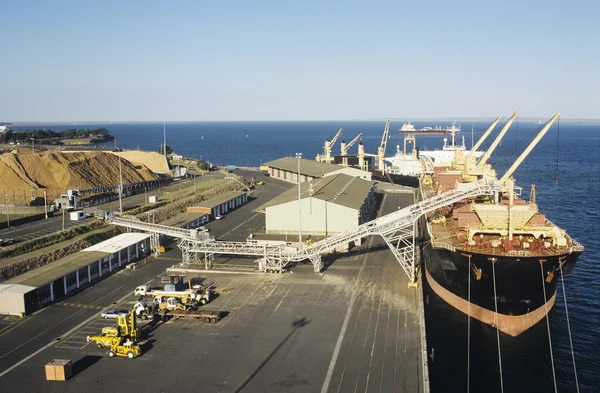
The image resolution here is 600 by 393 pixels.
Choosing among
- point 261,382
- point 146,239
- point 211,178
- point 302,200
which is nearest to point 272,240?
point 302,200

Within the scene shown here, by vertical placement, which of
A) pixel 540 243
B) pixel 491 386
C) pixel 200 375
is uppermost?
pixel 540 243

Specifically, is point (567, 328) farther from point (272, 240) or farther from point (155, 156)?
point (155, 156)

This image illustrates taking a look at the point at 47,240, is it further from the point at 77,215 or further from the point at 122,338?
the point at 122,338

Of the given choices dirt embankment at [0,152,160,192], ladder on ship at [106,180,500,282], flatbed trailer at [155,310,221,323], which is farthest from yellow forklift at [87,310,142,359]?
dirt embankment at [0,152,160,192]

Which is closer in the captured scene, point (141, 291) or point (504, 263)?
point (504, 263)

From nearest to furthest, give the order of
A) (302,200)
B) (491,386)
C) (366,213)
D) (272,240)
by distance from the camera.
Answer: (491,386) → (272,240) → (302,200) → (366,213)

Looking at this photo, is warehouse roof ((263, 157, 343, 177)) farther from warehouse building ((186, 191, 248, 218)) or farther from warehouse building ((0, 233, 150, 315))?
warehouse building ((0, 233, 150, 315))

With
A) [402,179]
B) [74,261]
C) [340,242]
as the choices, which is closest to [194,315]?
[74,261]
